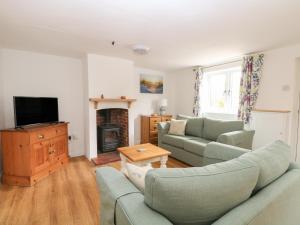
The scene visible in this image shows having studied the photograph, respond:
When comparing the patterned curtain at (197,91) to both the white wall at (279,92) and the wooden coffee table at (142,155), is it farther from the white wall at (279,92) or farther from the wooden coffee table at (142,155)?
the wooden coffee table at (142,155)

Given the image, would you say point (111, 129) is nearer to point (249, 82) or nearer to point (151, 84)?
point (151, 84)

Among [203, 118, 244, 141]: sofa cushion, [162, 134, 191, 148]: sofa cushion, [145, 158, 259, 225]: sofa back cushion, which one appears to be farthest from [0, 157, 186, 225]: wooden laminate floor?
→ [203, 118, 244, 141]: sofa cushion

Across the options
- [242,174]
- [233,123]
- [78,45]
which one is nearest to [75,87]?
[78,45]

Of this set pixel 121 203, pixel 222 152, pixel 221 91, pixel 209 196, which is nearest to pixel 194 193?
pixel 209 196

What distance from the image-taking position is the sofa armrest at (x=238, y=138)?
2828mm

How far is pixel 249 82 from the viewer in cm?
353

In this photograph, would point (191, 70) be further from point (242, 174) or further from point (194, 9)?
point (242, 174)

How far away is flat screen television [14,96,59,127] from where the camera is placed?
2.69m

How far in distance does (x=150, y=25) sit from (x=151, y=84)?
3.04 meters

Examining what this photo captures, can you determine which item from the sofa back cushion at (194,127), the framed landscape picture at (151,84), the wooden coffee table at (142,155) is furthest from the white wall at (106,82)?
the sofa back cushion at (194,127)

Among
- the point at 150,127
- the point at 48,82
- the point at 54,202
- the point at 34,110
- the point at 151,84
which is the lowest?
the point at 54,202

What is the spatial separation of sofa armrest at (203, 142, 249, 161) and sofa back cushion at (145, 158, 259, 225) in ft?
2.90

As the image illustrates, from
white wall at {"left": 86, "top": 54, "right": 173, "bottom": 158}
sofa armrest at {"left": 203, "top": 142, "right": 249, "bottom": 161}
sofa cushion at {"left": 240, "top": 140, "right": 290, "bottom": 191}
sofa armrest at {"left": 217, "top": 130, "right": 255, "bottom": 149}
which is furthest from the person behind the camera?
white wall at {"left": 86, "top": 54, "right": 173, "bottom": 158}

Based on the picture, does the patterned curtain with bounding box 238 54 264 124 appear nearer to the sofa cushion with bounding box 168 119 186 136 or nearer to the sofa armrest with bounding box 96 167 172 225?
the sofa cushion with bounding box 168 119 186 136
